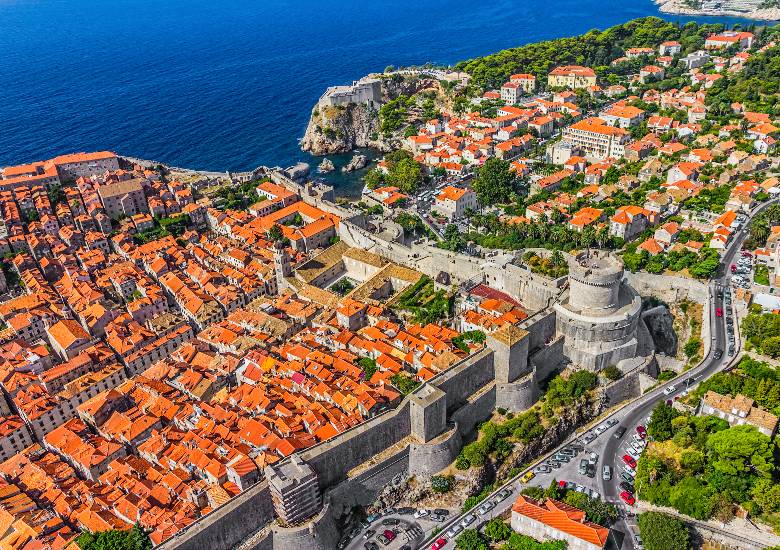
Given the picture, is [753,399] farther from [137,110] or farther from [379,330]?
[137,110]

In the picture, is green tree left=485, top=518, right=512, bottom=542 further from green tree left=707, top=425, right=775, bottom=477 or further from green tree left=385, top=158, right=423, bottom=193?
green tree left=385, top=158, right=423, bottom=193

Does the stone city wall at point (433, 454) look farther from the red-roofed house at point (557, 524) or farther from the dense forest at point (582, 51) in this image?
the dense forest at point (582, 51)

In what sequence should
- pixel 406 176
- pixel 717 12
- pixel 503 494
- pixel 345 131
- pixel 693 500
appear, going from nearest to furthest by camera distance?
pixel 693 500
pixel 503 494
pixel 406 176
pixel 345 131
pixel 717 12

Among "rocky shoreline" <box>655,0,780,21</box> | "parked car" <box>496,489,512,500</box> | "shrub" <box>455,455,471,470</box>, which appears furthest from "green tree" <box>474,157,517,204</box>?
"rocky shoreline" <box>655,0,780,21</box>

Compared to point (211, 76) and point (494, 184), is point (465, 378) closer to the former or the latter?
point (494, 184)

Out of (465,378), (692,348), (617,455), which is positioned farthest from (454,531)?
(692,348)

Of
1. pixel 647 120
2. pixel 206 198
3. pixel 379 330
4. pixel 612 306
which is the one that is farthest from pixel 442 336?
pixel 647 120
